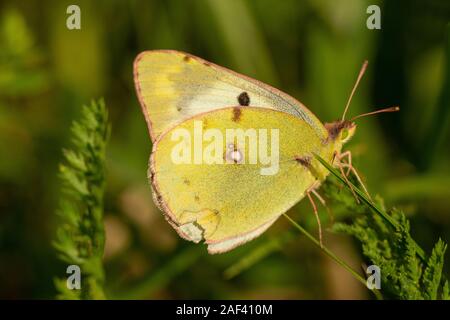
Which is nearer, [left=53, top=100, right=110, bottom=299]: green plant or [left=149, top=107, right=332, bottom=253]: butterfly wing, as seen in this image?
[left=53, top=100, right=110, bottom=299]: green plant

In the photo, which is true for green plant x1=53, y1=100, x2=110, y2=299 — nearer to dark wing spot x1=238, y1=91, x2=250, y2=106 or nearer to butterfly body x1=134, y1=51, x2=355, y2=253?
butterfly body x1=134, y1=51, x2=355, y2=253

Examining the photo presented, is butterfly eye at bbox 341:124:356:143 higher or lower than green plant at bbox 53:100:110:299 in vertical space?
higher

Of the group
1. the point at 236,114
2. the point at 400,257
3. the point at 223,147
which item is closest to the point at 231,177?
the point at 223,147

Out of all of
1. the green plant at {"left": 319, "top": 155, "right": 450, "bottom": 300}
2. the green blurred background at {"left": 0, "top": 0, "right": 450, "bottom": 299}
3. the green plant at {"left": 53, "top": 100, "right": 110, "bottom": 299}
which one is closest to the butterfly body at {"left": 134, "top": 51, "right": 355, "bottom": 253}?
the green plant at {"left": 53, "top": 100, "right": 110, "bottom": 299}

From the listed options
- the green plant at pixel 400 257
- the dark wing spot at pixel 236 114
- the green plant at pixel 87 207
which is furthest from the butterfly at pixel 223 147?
the green plant at pixel 400 257

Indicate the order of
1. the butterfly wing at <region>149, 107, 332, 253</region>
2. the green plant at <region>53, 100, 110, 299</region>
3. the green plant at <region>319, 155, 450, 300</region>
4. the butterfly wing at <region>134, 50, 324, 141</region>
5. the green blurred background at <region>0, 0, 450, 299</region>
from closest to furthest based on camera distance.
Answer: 1. the green plant at <region>319, 155, 450, 300</region>
2. the green plant at <region>53, 100, 110, 299</region>
3. the butterfly wing at <region>149, 107, 332, 253</region>
4. the butterfly wing at <region>134, 50, 324, 141</region>
5. the green blurred background at <region>0, 0, 450, 299</region>

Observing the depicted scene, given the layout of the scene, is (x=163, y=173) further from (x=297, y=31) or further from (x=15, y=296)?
(x=297, y=31)

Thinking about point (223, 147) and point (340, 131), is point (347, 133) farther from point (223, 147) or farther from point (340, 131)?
point (223, 147)
